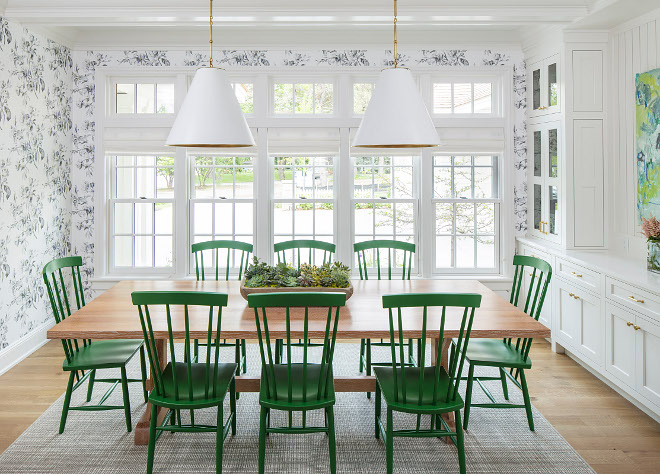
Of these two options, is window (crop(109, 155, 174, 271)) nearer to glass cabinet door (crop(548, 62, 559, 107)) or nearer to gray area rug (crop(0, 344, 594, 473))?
gray area rug (crop(0, 344, 594, 473))

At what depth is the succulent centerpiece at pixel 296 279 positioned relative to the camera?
11.0 ft

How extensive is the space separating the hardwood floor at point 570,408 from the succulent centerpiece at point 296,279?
1.55 m

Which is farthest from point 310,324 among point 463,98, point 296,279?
point 463,98

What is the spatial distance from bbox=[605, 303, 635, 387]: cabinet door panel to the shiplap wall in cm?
82

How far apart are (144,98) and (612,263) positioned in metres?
4.35

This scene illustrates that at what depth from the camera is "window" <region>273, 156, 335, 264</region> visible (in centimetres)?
583

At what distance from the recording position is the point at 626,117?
4.71 metres

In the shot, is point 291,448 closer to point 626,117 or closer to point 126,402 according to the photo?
point 126,402

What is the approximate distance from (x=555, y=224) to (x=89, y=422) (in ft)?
13.0

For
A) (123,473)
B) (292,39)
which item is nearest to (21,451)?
(123,473)

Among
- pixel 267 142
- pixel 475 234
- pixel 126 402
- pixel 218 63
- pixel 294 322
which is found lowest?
pixel 126 402

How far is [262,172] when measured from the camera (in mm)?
5703

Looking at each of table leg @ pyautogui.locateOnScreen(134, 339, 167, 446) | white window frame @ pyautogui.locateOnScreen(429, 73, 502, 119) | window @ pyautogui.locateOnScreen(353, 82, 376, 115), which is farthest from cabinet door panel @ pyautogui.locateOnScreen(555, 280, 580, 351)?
table leg @ pyautogui.locateOnScreen(134, 339, 167, 446)

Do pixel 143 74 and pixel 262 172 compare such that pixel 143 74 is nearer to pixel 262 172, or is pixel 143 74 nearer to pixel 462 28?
pixel 262 172
